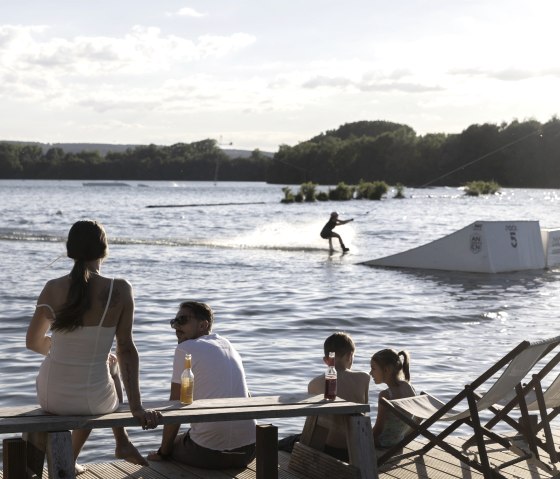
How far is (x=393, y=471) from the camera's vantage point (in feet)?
23.5

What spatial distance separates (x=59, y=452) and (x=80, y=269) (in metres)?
0.94

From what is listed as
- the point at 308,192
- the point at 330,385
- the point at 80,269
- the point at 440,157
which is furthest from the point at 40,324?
the point at 440,157

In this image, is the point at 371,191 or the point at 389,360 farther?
the point at 371,191

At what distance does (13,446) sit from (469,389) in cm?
277

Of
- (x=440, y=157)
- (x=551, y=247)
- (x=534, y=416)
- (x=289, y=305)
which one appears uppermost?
(x=440, y=157)

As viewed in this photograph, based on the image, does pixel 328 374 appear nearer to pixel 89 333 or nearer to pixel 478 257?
pixel 89 333

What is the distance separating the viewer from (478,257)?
26547 millimetres

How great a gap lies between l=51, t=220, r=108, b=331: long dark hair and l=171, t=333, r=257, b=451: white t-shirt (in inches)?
49.6

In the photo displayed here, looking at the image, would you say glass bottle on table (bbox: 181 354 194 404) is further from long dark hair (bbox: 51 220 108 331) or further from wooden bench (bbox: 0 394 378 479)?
long dark hair (bbox: 51 220 108 331)

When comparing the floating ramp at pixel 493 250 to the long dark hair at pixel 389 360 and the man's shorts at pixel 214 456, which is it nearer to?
the long dark hair at pixel 389 360

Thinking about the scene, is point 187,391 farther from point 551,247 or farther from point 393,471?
point 551,247

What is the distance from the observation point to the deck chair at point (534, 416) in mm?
7215

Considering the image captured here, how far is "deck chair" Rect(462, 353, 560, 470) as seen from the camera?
721 cm

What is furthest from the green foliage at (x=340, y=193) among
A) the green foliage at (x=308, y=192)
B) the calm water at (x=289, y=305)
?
the calm water at (x=289, y=305)
